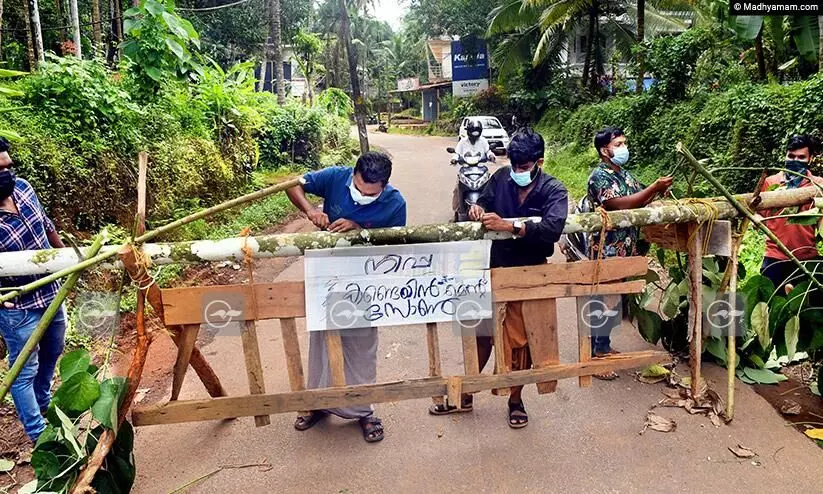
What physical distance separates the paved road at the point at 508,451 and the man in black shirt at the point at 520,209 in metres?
0.29

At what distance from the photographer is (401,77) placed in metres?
46.8

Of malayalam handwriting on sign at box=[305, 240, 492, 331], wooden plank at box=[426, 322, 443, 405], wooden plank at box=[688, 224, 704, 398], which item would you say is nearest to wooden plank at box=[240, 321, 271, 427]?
malayalam handwriting on sign at box=[305, 240, 492, 331]

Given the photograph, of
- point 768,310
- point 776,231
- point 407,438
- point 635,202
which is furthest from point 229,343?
point 776,231

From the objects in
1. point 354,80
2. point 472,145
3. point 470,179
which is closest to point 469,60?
point 354,80

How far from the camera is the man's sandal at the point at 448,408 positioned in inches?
134

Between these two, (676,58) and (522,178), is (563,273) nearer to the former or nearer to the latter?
(522,178)

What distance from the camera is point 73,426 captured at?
2348 millimetres

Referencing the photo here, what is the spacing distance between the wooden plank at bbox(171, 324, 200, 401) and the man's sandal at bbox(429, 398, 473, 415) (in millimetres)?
1476

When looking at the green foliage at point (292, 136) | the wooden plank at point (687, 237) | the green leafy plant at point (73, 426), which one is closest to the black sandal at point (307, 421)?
the green leafy plant at point (73, 426)

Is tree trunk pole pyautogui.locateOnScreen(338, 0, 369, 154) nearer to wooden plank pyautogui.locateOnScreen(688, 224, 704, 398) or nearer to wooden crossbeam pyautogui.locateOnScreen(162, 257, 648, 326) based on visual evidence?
wooden plank pyautogui.locateOnScreen(688, 224, 704, 398)

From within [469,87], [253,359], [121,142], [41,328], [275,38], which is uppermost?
[275,38]

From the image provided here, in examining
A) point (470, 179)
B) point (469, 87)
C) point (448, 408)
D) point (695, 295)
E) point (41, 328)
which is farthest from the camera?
point (469, 87)

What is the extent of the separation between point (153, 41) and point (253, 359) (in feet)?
19.2

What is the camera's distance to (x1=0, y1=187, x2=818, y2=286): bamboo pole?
238cm
